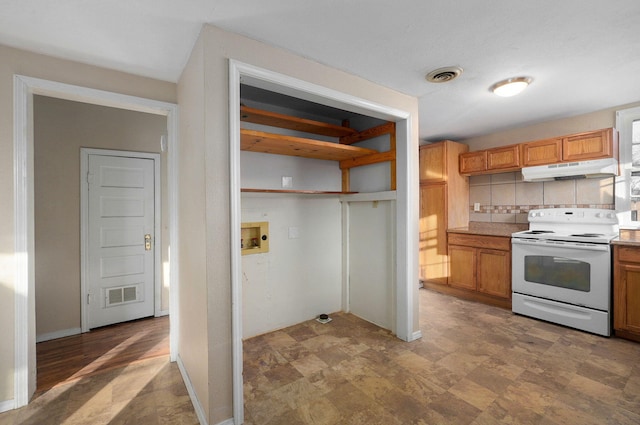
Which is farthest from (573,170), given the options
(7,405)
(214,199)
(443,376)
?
(7,405)

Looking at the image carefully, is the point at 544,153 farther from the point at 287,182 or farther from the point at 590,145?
the point at 287,182

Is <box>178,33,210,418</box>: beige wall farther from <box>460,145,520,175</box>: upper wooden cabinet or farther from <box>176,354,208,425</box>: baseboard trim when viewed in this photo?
<box>460,145,520,175</box>: upper wooden cabinet

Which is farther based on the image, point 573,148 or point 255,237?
point 573,148

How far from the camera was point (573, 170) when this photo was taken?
10.4 feet

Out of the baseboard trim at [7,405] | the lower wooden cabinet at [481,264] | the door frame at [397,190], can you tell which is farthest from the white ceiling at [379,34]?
the baseboard trim at [7,405]

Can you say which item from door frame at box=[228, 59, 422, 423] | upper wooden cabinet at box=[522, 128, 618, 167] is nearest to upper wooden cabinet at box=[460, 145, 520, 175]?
upper wooden cabinet at box=[522, 128, 618, 167]

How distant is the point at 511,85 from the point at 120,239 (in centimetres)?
419

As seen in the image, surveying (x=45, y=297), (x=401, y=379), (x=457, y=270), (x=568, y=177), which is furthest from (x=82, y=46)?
(x=568, y=177)

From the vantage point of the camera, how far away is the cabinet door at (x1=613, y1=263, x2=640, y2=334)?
2.57m

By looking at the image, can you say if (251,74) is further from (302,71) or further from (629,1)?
(629,1)

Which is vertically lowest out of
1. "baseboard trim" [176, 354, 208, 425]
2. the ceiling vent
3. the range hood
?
"baseboard trim" [176, 354, 208, 425]

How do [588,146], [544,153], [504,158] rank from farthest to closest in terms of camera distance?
1. [504,158]
2. [544,153]
3. [588,146]

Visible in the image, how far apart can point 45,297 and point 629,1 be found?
4.90 m

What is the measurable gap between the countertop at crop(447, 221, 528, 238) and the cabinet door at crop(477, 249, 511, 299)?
23cm
